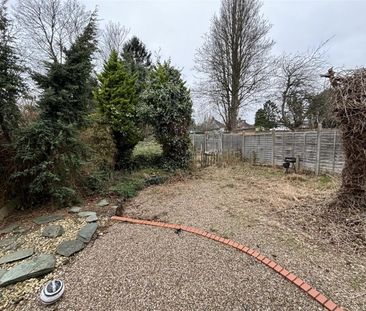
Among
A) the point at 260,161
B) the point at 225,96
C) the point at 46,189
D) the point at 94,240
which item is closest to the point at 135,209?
the point at 94,240

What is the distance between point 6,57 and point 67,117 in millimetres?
1382

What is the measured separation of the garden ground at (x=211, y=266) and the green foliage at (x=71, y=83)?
94.3 inches

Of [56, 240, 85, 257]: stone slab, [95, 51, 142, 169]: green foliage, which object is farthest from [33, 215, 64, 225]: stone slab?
[95, 51, 142, 169]: green foliage

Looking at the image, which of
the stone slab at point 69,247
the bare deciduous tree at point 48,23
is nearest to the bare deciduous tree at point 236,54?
the bare deciduous tree at point 48,23

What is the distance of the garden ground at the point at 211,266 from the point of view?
191cm

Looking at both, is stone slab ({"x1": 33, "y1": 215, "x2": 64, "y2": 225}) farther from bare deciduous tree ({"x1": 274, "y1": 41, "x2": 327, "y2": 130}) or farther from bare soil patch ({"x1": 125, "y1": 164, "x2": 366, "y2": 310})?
bare deciduous tree ({"x1": 274, "y1": 41, "x2": 327, "y2": 130})

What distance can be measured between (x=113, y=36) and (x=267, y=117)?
49.1 feet

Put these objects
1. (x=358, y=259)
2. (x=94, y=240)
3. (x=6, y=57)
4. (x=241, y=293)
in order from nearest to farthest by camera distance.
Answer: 1. (x=241, y=293)
2. (x=358, y=259)
3. (x=94, y=240)
4. (x=6, y=57)

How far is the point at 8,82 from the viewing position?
12.8 feet

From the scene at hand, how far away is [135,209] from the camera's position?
4391 mm

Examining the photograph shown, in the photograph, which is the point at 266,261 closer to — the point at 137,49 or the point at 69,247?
the point at 69,247

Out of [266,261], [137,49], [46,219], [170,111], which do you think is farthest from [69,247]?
[137,49]

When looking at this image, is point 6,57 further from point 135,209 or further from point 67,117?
point 135,209

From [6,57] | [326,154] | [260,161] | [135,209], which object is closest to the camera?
[6,57]
